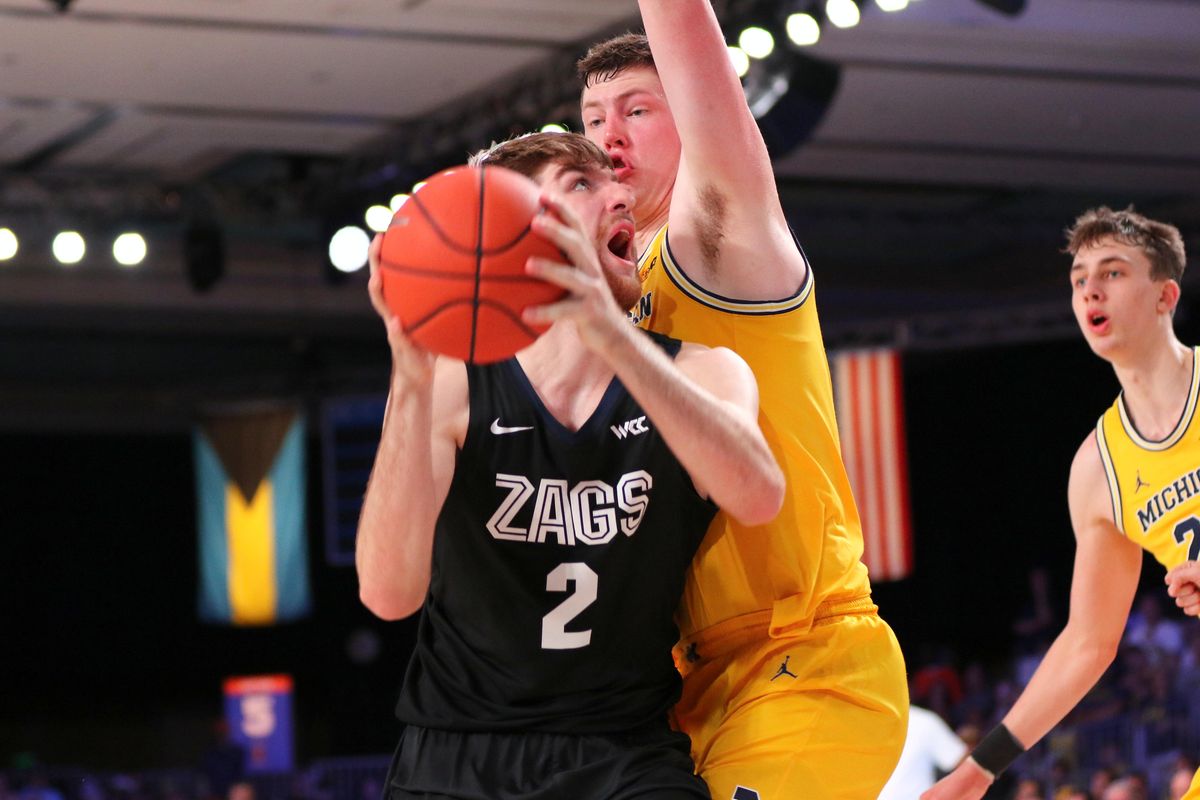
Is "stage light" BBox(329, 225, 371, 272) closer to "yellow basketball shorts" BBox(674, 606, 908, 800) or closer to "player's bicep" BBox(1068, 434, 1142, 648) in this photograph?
"player's bicep" BBox(1068, 434, 1142, 648)

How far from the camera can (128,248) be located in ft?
48.0

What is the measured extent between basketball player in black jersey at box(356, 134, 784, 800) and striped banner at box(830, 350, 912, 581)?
38.1ft

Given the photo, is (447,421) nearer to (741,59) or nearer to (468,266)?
(468,266)

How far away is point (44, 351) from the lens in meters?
21.2

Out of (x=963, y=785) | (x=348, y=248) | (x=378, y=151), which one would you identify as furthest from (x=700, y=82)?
(x=378, y=151)

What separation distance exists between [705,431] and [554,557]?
0.52 m

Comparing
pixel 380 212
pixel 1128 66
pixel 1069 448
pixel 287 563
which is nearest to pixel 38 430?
pixel 287 563

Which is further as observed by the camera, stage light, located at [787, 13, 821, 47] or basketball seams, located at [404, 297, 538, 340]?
stage light, located at [787, 13, 821, 47]

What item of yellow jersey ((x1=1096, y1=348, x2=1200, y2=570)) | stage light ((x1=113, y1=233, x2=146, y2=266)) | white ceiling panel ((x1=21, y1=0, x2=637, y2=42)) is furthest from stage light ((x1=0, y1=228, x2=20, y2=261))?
yellow jersey ((x1=1096, y1=348, x2=1200, y2=570))

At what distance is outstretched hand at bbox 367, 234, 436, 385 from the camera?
8.70 ft

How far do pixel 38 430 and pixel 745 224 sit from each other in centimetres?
2072

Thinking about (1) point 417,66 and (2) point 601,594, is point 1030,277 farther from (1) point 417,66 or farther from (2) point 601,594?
(2) point 601,594

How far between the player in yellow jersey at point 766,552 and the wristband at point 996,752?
154 centimetres

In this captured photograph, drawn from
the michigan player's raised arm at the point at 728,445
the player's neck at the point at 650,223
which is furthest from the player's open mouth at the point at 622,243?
the player's neck at the point at 650,223
